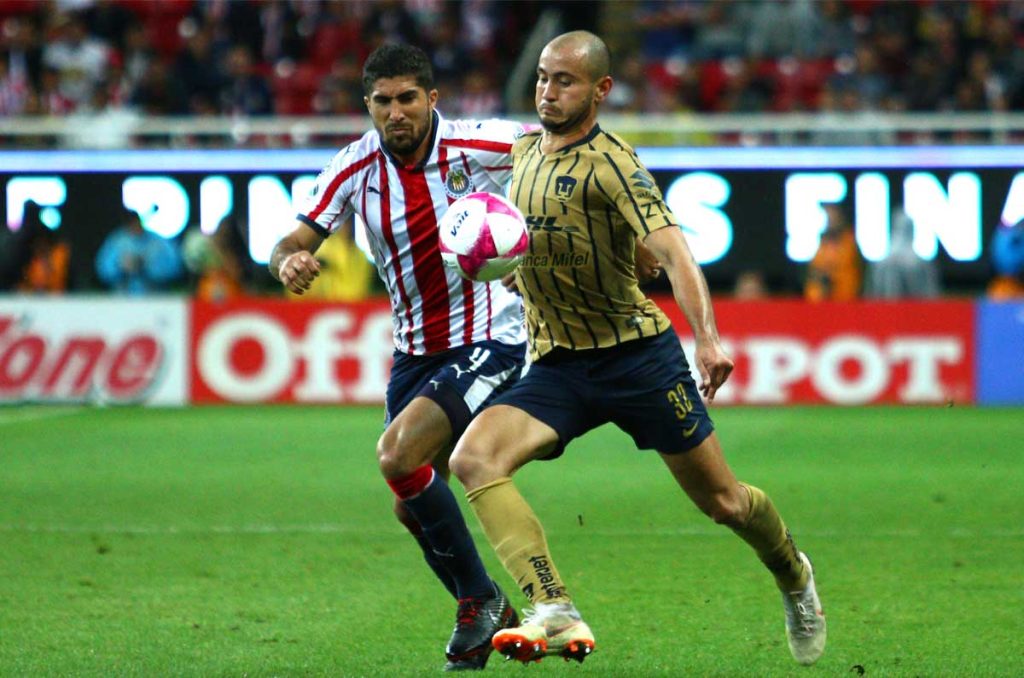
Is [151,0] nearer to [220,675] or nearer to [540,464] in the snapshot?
[540,464]

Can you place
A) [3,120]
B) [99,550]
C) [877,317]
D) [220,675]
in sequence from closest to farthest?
[220,675], [99,550], [877,317], [3,120]

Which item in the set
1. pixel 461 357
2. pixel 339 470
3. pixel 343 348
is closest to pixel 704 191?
pixel 343 348

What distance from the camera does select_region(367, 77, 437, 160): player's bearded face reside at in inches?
229

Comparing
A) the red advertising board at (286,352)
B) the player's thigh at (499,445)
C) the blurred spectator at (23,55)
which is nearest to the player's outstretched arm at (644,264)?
the player's thigh at (499,445)

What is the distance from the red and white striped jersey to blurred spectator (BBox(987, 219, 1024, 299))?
12.9 metres

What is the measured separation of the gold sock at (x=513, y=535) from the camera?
519cm

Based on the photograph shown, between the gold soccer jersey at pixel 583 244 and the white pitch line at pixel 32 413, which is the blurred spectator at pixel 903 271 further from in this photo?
the gold soccer jersey at pixel 583 244

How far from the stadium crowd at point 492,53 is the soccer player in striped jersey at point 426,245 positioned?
13042 mm

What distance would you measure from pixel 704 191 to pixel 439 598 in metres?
12.0

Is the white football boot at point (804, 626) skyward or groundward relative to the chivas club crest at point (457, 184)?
groundward

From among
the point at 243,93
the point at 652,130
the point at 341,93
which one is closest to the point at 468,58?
the point at 341,93

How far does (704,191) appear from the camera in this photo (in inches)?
725

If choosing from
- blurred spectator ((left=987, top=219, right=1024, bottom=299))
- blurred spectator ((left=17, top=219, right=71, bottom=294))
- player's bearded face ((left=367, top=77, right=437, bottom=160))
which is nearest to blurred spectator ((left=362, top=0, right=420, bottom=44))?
blurred spectator ((left=17, top=219, right=71, bottom=294))

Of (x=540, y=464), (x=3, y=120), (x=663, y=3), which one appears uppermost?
(x=663, y=3)
